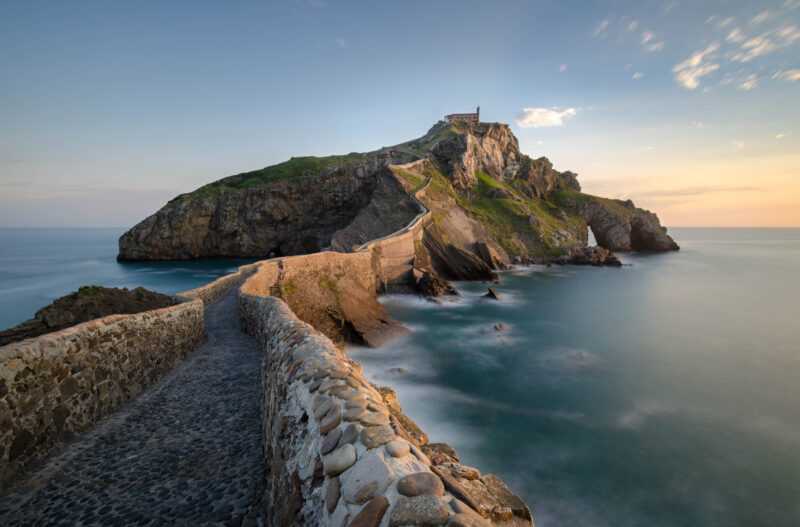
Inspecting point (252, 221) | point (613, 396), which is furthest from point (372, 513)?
point (252, 221)

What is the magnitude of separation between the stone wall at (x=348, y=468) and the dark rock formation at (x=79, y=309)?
8.16m

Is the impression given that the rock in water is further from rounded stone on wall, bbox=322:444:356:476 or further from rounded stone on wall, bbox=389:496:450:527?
rounded stone on wall, bbox=389:496:450:527

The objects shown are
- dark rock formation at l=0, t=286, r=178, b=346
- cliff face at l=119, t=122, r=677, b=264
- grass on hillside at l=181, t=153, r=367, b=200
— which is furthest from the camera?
grass on hillside at l=181, t=153, r=367, b=200

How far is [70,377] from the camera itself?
5918mm

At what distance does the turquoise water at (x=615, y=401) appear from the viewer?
10.2m

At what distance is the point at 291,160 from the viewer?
8156 cm

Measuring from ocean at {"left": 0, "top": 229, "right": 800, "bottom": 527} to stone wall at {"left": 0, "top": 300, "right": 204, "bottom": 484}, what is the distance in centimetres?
929

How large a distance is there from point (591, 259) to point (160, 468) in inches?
2349

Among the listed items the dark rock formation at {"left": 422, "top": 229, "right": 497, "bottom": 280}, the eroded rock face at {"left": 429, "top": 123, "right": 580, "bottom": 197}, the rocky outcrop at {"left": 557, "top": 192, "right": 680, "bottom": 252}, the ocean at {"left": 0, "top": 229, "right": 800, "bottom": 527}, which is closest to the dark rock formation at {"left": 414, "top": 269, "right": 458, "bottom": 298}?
the ocean at {"left": 0, "top": 229, "right": 800, "bottom": 527}

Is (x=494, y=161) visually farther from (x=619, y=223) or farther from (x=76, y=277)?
(x=76, y=277)

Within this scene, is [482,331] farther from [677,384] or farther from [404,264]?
[404,264]

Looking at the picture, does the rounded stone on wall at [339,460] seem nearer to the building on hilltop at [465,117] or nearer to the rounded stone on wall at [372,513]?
the rounded stone on wall at [372,513]

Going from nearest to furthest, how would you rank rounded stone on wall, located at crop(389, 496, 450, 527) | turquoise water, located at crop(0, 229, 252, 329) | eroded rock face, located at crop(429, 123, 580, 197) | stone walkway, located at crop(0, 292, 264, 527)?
rounded stone on wall, located at crop(389, 496, 450, 527) → stone walkway, located at crop(0, 292, 264, 527) → turquoise water, located at crop(0, 229, 252, 329) → eroded rock face, located at crop(429, 123, 580, 197)

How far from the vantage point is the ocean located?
1030 centimetres
